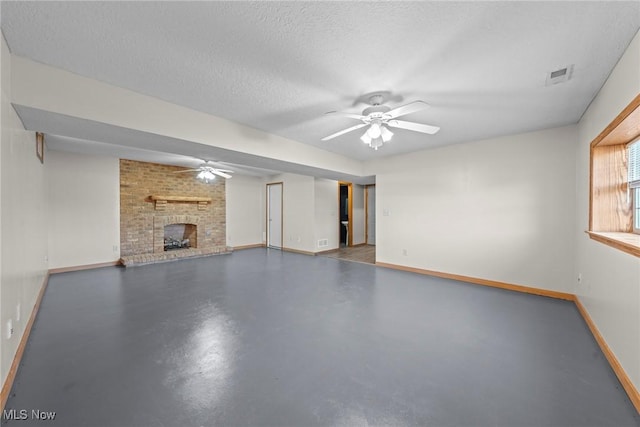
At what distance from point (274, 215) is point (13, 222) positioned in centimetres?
610

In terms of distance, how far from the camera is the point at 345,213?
8.58 m

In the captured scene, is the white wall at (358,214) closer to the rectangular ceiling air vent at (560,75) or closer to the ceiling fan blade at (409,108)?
the ceiling fan blade at (409,108)

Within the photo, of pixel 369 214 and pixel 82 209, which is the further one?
pixel 369 214

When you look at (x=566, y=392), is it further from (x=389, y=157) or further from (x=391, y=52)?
(x=389, y=157)

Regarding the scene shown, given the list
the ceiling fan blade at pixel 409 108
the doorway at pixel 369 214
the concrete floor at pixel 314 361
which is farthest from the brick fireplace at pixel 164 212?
the ceiling fan blade at pixel 409 108

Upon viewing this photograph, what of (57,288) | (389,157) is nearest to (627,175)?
(389,157)

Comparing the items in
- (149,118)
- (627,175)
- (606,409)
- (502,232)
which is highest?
(149,118)

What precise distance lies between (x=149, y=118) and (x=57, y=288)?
335 cm

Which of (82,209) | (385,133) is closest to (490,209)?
(385,133)

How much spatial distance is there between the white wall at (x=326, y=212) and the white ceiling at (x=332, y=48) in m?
4.23

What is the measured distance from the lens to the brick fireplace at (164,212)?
566 centimetres

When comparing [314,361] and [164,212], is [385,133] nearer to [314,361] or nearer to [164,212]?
[314,361]

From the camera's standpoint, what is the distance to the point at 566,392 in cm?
170

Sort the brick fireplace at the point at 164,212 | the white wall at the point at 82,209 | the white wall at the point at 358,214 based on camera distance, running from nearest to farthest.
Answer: the white wall at the point at 82,209 < the brick fireplace at the point at 164,212 < the white wall at the point at 358,214
